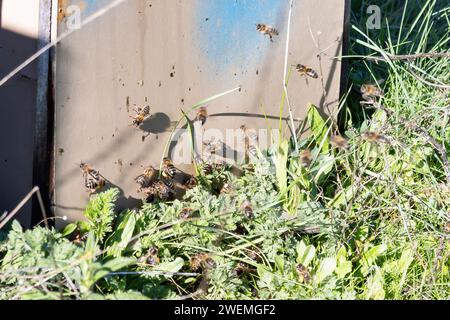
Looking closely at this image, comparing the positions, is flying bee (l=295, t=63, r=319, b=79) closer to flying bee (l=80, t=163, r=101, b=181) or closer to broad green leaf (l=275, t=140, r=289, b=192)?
broad green leaf (l=275, t=140, r=289, b=192)

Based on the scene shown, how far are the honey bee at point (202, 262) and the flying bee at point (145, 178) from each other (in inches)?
17.6

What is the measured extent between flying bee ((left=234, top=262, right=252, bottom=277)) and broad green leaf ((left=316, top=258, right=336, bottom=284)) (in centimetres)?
26

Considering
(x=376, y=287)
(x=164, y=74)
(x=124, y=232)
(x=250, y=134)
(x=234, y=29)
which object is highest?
(x=234, y=29)

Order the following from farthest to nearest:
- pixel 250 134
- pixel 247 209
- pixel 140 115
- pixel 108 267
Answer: pixel 250 134 < pixel 140 115 < pixel 247 209 < pixel 108 267

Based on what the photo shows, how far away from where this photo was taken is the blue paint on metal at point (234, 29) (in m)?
3.00

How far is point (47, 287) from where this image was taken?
7.56ft

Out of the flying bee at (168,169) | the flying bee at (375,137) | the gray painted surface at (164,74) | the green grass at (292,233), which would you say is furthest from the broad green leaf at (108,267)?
the flying bee at (375,137)

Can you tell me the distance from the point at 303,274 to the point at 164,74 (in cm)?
98

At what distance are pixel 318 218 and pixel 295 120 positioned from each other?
0.58 metres

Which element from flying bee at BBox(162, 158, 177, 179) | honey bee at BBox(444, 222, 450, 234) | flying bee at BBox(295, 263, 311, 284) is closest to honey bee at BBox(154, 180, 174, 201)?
flying bee at BBox(162, 158, 177, 179)

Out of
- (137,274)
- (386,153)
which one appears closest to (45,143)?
(137,274)

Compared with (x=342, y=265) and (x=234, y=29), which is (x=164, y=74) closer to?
(x=234, y=29)

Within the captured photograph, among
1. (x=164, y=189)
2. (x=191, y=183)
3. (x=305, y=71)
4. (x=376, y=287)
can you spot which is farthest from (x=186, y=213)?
(x=305, y=71)

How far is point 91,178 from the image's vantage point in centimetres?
283
